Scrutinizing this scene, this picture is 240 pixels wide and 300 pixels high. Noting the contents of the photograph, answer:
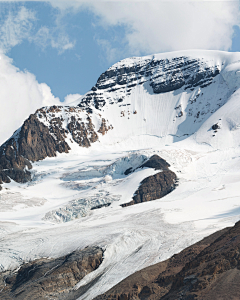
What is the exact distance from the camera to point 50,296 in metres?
27.7

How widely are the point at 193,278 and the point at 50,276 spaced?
15.4 m

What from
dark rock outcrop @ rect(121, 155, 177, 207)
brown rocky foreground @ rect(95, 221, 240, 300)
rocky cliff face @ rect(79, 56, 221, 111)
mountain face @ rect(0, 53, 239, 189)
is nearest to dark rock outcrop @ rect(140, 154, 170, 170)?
dark rock outcrop @ rect(121, 155, 177, 207)

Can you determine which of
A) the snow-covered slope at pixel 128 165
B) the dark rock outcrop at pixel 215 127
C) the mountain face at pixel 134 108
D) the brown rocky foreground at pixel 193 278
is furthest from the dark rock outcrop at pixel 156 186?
the mountain face at pixel 134 108

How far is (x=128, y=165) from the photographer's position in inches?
3334

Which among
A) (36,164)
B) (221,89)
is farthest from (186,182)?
(221,89)

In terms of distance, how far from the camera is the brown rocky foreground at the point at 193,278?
18.4 meters

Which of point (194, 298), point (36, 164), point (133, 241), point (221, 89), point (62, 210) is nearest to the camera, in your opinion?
point (194, 298)

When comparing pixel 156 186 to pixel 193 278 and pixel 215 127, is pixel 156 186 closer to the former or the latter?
pixel 215 127

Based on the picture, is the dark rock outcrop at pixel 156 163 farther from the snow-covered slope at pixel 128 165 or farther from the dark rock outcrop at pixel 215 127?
the dark rock outcrop at pixel 215 127

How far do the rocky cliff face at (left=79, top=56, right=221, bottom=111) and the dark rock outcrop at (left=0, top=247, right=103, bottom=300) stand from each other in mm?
118437

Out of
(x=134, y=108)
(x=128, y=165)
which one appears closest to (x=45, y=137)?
(x=128, y=165)

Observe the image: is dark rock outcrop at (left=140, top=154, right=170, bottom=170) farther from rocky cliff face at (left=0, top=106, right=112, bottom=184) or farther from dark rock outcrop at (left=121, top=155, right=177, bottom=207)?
rocky cliff face at (left=0, top=106, right=112, bottom=184)

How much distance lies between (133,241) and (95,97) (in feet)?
417

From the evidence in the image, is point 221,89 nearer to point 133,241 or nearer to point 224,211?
point 224,211
